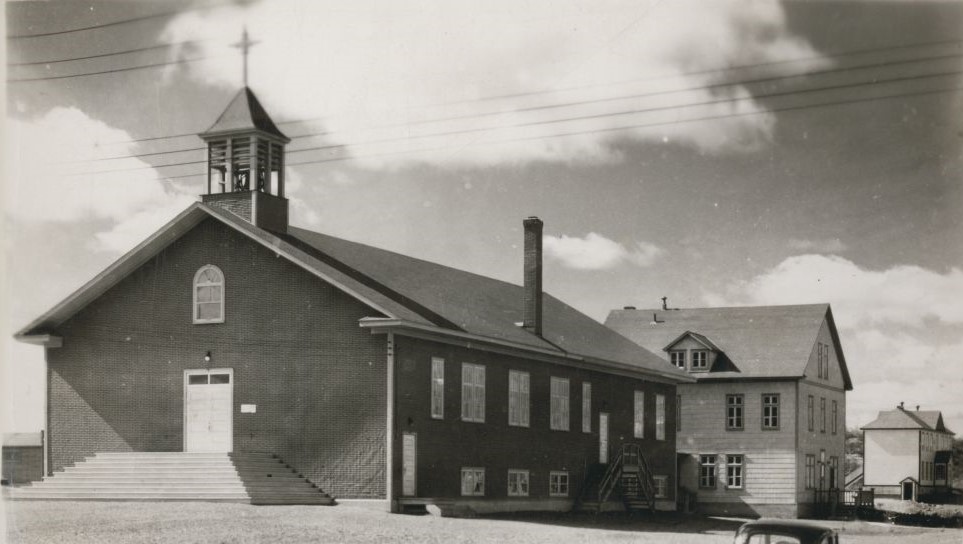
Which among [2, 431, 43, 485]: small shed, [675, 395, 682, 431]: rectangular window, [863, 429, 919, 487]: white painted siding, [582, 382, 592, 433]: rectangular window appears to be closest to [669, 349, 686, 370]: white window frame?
[675, 395, 682, 431]: rectangular window

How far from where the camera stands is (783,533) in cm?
1997

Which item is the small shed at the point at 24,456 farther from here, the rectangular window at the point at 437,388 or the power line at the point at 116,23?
the power line at the point at 116,23

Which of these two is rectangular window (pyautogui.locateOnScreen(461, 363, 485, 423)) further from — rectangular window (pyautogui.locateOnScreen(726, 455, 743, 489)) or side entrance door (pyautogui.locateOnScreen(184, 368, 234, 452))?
rectangular window (pyautogui.locateOnScreen(726, 455, 743, 489))

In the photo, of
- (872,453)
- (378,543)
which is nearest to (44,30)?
(378,543)

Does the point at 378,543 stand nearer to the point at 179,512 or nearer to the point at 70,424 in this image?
the point at 179,512

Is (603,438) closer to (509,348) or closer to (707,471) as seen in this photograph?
(509,348)

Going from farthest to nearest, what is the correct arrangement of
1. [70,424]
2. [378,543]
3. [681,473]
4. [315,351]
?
[681,473], [70,424], [315,351], [378,543]

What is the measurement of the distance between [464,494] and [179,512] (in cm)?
1001

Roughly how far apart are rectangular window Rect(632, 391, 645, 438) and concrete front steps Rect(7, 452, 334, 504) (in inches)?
657

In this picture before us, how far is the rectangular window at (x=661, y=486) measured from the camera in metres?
46.8

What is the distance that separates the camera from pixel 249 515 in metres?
26.1

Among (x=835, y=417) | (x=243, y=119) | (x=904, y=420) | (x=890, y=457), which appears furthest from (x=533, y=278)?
(x=890, y=457)

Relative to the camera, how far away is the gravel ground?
23.2m

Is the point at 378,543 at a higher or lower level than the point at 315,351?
lower
